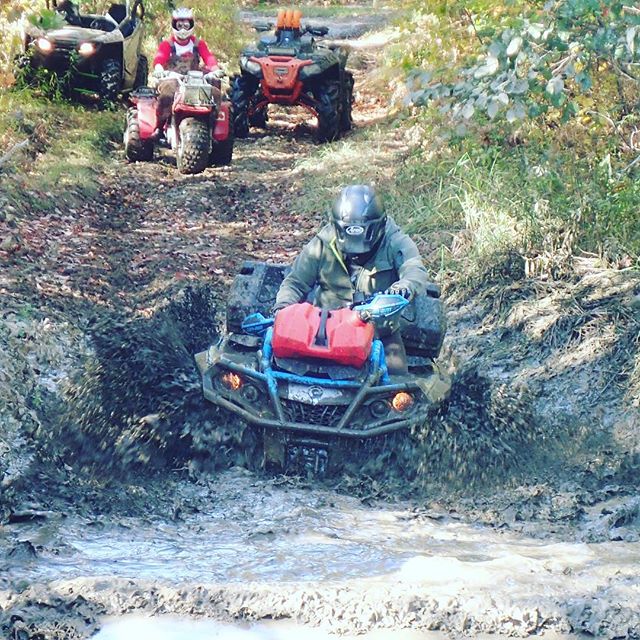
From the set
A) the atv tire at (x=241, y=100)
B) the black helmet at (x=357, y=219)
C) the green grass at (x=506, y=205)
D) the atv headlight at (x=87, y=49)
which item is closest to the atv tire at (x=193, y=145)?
the green grass at (x=506, y=205)

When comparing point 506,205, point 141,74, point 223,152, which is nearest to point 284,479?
point 506,205

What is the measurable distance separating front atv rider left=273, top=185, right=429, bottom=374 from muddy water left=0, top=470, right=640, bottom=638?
1301 mm

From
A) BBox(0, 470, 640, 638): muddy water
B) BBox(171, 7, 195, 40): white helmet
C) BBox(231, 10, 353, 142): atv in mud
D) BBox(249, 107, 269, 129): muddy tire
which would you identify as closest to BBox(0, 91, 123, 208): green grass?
BBox(171, 7, 195, 40): white helmet

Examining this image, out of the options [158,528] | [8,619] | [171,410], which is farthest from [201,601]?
[171,410]

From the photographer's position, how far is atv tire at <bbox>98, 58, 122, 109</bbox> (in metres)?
15.2

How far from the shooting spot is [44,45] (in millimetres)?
14383

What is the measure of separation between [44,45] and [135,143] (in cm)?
254

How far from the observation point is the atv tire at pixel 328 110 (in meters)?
14.7

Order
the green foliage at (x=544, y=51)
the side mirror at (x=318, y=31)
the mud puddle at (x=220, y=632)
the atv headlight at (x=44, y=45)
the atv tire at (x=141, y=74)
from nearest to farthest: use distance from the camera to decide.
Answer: the mud puddle at (x=220, y=632) < the green foliage at (x=544, y=51) < the atv headlight at (x=44, y=45) < the side mirror at (x=318, y=31) < the atv tire at (x=141, y=74)

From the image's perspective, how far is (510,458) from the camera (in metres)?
6.33

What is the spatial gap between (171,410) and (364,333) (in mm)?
1452

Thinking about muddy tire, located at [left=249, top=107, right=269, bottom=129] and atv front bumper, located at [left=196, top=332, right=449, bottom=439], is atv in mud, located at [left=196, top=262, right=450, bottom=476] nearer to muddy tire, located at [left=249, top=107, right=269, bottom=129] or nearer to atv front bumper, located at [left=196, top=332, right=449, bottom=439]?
atv front bumper, located at [left=196, top=332, right=449, bottom=439]

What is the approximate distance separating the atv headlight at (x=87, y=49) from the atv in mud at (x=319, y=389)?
959 cm

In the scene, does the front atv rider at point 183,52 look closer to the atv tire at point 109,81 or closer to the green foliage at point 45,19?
the atv tire at point 109,81
